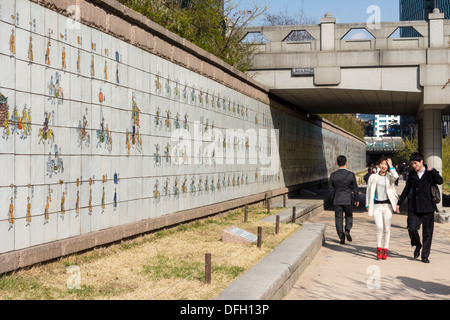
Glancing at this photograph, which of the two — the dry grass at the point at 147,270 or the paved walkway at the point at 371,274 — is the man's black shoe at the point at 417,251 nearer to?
the paved walkway at the point at 371,274

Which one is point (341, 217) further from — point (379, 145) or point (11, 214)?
point (379, 145)

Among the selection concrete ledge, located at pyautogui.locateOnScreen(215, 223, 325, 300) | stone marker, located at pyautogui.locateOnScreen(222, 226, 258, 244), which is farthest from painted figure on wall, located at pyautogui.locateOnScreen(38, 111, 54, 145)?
stone marker, located at pyautogui.locateOnScreen(222, 226, 258, 244)

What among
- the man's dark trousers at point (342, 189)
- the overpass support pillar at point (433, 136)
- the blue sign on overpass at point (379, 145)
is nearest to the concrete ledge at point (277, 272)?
the man's dark trousers at point (342, 189)

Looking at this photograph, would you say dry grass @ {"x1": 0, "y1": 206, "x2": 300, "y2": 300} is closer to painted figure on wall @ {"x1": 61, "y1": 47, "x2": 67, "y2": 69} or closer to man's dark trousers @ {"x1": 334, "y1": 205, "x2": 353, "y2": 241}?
man's dark trousers @ {"x1": 334, "y1": 205, "x2": 353, "y2": 241}

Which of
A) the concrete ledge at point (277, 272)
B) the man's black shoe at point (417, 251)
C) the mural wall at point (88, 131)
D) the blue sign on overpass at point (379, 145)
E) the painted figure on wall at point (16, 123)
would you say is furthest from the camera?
the blue sign on overpass at point (379, 145)

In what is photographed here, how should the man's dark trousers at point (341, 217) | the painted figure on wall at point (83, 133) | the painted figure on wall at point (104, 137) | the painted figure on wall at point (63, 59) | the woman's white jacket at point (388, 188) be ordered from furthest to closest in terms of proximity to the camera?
the man's dark trousers at point (341, 217) < the woman's white jacket at point (388, 188) < the painted figure on wall at point (104, 137) < the painted figure on wall at point (83, 133) < the painted figure on wall at point (63, 59)

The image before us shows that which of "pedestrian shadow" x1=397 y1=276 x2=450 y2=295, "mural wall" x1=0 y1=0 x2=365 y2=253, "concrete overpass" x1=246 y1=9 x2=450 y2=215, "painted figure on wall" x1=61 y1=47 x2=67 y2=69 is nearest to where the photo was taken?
"mural wall" x1=0 y1=0 x2=365 y2=253

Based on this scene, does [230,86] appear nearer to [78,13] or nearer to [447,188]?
[78,13]

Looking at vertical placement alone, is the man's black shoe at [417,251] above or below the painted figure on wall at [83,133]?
below

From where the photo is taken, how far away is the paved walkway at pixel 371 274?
8.05 meters

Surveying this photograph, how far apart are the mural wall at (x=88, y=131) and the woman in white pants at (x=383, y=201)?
13.4 feet

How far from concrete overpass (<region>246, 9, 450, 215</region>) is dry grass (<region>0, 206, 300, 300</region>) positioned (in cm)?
984

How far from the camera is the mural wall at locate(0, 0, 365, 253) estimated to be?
24.2 ft

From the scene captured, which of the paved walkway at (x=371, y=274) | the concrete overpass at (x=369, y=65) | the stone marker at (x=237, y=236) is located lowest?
the paved walkway at (x=371, y=274)
